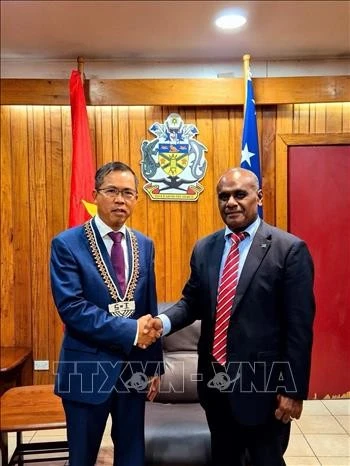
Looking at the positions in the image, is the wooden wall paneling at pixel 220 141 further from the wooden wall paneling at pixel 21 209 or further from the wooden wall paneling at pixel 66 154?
the wooden wall paneling at pixel 21 209

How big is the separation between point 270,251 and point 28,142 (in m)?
1.28

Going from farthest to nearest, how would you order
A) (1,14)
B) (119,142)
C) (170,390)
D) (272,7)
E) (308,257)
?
(119,142), (170,390), (308,257), (272,7), (1,14)

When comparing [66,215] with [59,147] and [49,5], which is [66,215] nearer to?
[59,147]

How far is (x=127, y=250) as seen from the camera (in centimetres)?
160

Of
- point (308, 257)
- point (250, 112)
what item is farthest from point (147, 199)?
point (308, 257)

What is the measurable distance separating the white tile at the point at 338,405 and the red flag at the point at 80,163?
1465 millimetres

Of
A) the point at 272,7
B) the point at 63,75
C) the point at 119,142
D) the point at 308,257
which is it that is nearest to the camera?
the point at 272,7

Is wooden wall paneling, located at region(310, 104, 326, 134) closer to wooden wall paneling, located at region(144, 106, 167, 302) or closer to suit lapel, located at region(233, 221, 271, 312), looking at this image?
wooden wall paneling, located at region(144, 106, 167, 302)

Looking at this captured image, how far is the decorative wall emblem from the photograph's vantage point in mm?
2914

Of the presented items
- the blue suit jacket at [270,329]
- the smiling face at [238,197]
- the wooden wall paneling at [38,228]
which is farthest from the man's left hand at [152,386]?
the wooden wall paneling at [38,228]

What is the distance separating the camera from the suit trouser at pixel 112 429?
1.53m

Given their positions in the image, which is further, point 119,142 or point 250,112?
point 119,142

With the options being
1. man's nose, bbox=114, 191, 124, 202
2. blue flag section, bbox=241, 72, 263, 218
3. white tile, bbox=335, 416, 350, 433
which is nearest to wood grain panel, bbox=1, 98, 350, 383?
blue flag section, bbox=241, 72, 263, 218

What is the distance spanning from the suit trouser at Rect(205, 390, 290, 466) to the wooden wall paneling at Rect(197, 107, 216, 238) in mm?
1521
